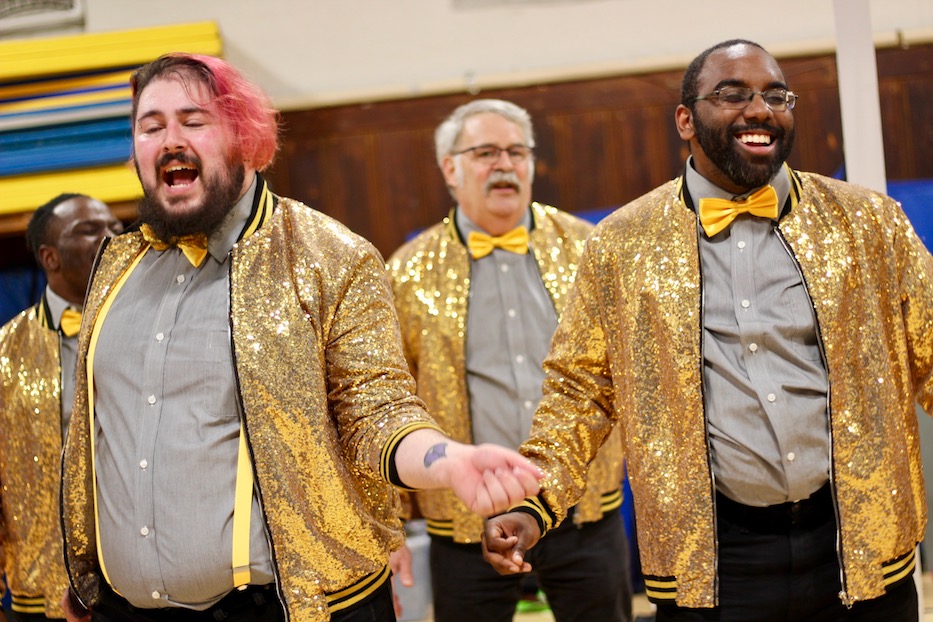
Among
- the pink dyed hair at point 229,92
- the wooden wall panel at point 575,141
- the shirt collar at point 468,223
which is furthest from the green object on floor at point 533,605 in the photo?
the pink dyed hair at point 229,92

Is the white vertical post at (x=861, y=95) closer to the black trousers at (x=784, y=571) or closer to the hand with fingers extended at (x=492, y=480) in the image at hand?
the black trousers at (x=784, y=571)

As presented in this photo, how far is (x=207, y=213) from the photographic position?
2.09 meters

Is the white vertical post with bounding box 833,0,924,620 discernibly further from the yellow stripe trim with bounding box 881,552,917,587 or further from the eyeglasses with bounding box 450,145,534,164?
the eyeglasses with bounding box 450,145,534,164

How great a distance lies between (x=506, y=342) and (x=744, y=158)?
48.0 inches

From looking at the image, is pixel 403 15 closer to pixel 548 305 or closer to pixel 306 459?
pixel 548 305

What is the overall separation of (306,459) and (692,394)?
773 mm

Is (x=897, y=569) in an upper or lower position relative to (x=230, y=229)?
lower

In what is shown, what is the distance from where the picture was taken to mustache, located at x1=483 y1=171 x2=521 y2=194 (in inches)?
140

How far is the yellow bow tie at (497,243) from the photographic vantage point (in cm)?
346

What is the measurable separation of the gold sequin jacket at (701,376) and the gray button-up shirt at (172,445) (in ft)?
2.15

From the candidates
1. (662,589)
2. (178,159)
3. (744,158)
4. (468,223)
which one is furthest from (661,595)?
(468,223)

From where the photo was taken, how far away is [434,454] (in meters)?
1.83

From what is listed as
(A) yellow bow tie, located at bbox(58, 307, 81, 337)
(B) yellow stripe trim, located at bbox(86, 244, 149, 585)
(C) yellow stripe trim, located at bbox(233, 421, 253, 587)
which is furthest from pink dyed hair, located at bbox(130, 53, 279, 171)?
(A) yellow bow tie, located at bbox(58, 307, 81, 337)

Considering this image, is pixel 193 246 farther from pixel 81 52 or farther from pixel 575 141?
pixel 575 141
